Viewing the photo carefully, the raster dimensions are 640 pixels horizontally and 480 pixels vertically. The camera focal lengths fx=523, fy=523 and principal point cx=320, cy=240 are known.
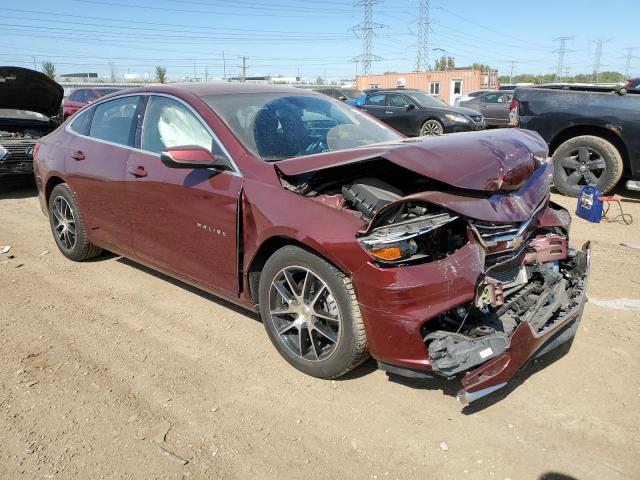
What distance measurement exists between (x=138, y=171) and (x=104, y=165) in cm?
56

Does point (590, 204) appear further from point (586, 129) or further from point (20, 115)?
point (20, 115)

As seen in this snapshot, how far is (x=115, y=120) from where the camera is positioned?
14.5 feet

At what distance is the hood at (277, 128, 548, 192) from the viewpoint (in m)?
2.73

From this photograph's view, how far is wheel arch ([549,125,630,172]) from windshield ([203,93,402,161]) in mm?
4503

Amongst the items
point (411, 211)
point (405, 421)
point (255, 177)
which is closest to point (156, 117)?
point (255, 177)

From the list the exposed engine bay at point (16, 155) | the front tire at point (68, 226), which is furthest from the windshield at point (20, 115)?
the front tire at point (68, 226)

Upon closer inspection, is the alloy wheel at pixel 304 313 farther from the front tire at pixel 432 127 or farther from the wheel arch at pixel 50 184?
the front tire at pixel 432 127

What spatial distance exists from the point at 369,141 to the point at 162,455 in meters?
2.53

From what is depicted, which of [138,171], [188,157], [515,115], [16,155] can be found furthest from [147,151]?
[515,115]

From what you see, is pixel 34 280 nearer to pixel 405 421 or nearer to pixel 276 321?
pixel 276 321

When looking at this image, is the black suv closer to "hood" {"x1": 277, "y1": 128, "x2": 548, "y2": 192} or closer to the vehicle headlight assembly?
"hood" {"x1": 277, "y1": 128, "x2": 548, "y2": 192}

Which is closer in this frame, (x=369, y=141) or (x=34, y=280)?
(x=369, y=141)

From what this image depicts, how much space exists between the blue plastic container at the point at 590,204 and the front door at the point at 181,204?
491 cm

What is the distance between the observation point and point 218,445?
8.51ft
